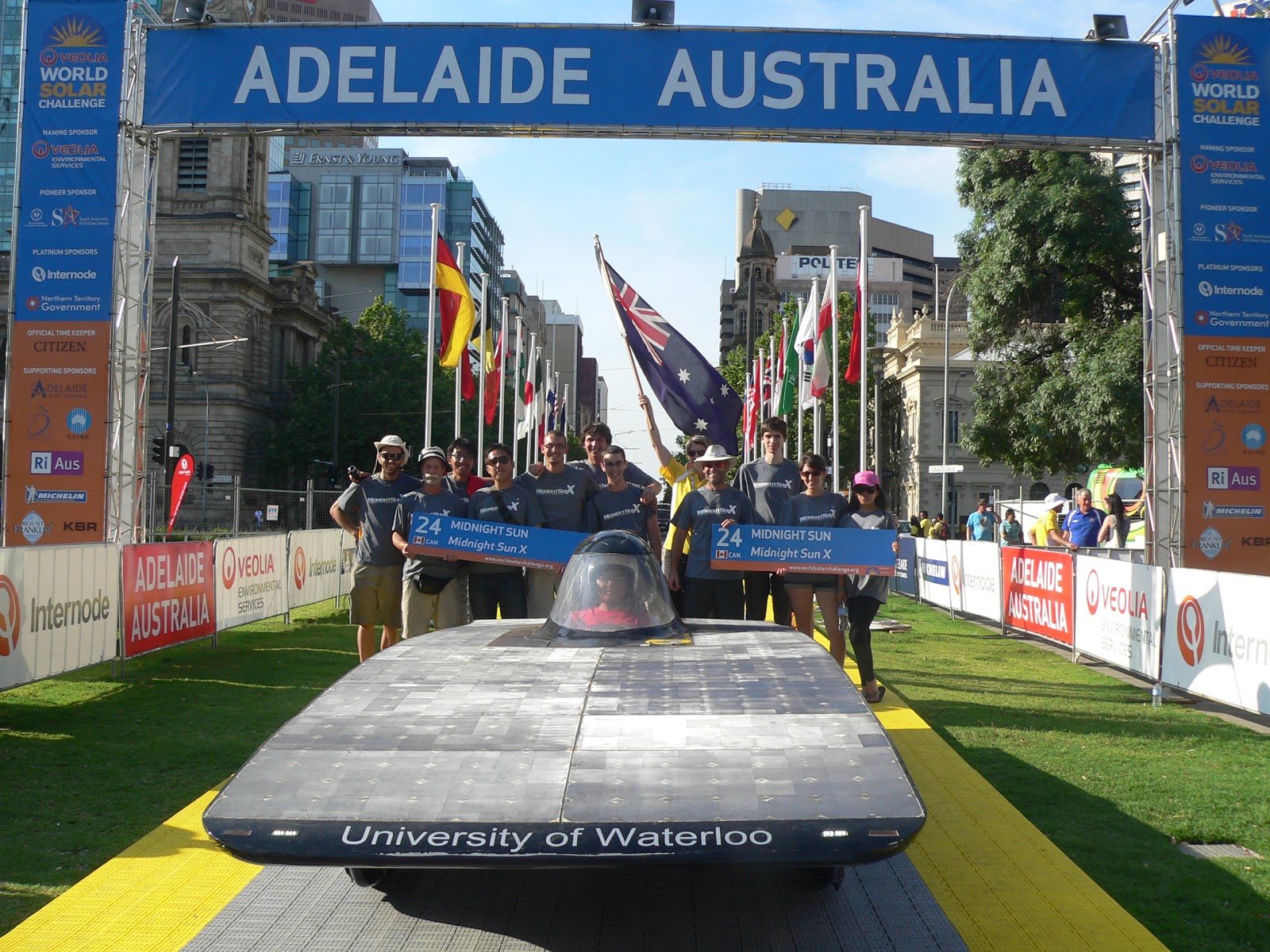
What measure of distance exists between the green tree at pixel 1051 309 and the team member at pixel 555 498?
66.3 feet

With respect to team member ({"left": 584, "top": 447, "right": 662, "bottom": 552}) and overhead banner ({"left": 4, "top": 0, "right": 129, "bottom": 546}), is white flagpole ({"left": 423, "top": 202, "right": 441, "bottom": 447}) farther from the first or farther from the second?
team member ({"left": 584, "top": 447, "right": 662, "bottom": 552})

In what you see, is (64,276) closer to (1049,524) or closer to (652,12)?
(652,12)

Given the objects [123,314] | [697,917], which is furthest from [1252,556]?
[123,314]

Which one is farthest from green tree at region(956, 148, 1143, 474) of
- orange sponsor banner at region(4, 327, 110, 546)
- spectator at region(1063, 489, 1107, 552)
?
orange sponsor banner at region(4, 327, 110, 546)

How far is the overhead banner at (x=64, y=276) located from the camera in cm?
1308

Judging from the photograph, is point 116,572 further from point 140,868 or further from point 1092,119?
point 1092,119

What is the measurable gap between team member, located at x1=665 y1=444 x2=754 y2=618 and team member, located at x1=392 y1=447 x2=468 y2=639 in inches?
67.9

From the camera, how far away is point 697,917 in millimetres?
4469

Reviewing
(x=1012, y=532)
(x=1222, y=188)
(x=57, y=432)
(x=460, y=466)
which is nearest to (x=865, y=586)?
(x=460, y=466)

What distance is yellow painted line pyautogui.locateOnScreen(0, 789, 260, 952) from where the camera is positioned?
433 centimetres

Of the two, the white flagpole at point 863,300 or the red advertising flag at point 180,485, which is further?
the red advertising flag at point 180,485

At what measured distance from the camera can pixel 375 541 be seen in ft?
30.7

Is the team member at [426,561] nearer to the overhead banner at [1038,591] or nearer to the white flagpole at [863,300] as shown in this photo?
the overhead banner at [1038,591]

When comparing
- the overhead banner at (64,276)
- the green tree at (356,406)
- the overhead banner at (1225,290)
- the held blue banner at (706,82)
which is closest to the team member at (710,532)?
the held blue banner at (706,82)
